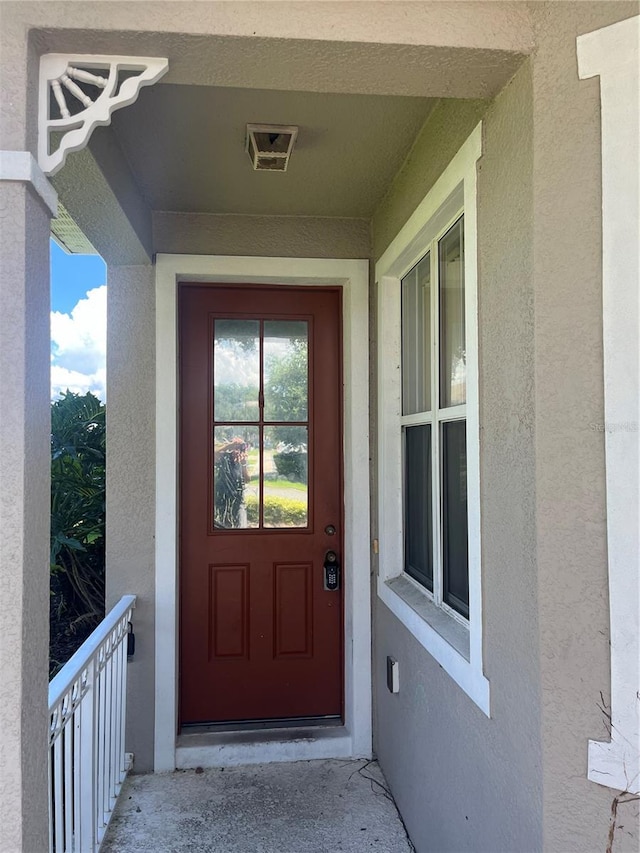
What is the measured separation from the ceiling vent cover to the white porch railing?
1874 mm

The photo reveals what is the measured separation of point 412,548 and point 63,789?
1522mm

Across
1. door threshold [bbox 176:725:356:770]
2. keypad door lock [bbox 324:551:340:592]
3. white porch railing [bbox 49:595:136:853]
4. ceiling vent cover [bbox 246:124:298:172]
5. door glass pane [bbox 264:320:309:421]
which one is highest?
ceiling vent cover [bbox 246:124:298:172]

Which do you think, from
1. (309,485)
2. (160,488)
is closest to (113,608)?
(160,488)

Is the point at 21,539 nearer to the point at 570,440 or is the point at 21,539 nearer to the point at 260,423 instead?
the point at 570,440

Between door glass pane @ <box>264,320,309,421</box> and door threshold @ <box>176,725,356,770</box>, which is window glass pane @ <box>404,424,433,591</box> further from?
door threshold @ <box>176,725,356,770</box>

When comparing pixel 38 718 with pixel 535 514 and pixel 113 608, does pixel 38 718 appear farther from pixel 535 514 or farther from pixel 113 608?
pixel 113 608

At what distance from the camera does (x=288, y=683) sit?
2936 millimetres

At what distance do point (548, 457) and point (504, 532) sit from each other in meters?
0.26

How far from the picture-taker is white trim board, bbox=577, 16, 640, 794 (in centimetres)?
115

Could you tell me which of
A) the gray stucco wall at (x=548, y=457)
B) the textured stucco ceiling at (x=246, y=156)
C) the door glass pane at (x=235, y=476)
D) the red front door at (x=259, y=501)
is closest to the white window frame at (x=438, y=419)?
the gray stucco wall at (x=548, y=457)

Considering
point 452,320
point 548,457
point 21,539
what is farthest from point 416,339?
point 21,539

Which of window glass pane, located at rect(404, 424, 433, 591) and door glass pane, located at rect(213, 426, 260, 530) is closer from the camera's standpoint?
window glass pane, located at rect(404, 424, 433, 591)

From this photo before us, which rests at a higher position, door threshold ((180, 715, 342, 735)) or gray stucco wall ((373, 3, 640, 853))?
gray stucco wall ((373, 3, 640, 853))

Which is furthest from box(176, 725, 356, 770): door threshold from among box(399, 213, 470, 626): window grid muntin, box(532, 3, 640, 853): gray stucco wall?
box(532, 3, 640, 853): gray stucco wall
